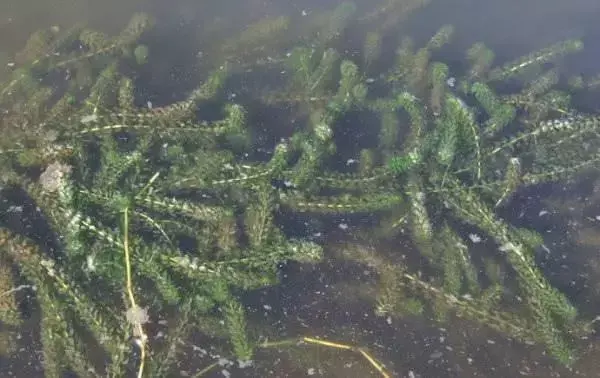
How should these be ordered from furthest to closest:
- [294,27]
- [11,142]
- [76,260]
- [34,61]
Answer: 1. [294,27]
2. [34,61]
3. [11,142]
4. [76,260]

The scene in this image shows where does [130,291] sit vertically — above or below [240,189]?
below

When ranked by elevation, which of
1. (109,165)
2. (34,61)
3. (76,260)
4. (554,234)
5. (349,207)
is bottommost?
(554,234)

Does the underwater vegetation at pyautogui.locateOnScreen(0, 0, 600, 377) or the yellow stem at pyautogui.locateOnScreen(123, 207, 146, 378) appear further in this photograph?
the underwater vegetation at pyautogui.locateOnScreen(0, 0, 600, 377)

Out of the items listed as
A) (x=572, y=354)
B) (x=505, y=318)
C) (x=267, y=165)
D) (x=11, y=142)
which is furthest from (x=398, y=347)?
(x=11, y=142)

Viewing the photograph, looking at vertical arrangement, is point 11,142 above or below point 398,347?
above

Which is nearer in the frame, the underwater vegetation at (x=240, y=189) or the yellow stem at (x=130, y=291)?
the yellow stem at (x=130, y=291)

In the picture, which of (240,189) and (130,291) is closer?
(130,291)

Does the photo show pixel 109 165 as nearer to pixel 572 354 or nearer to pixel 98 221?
pixel 98 221

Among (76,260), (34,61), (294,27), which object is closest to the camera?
(76,260)
